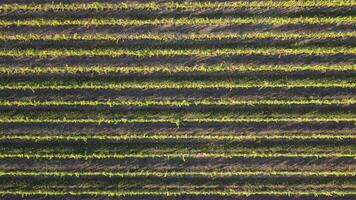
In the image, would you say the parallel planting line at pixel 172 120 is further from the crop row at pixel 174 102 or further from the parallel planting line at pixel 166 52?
the parallel planting line at pixel 166 52

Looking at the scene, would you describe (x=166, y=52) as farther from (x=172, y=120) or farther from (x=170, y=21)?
(x=172, y=120)

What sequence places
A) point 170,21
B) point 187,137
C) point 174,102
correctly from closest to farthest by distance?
1. point 170,21
2. point 174,102
3. point 187,137

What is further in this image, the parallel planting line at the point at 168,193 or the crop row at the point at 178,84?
the parallel planting line at the point at 168,193

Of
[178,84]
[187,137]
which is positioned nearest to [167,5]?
[178,84]

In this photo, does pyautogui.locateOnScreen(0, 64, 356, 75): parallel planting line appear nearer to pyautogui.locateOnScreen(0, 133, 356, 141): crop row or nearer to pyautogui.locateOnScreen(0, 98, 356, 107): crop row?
pyautogui.locateOnScreen(0, 98, 356, 107): crop row

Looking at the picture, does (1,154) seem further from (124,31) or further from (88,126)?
(124,31)

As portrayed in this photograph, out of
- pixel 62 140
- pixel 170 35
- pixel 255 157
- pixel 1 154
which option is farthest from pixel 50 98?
pixel 255 157

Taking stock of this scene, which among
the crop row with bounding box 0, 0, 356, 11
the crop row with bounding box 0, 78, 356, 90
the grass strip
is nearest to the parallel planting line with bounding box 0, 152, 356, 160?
the crop row with bounding box 0, 78, 356, 90

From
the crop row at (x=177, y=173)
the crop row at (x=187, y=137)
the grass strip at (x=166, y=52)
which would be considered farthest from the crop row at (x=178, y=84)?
the crop row at (x=177, y=173)
